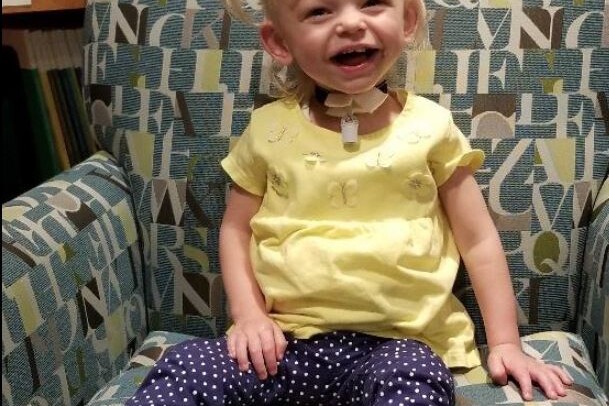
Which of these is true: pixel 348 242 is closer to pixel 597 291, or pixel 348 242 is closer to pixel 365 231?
pixel 365 231

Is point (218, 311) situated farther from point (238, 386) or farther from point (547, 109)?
point (547, 109)

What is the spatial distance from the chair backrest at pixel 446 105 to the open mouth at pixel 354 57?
0.15 meters

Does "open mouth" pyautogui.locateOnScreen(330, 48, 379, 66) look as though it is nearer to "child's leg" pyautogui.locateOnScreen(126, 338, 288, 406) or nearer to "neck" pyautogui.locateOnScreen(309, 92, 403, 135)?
"neck" pyautogui.locateOnScreen(309, 92, 403, 135)

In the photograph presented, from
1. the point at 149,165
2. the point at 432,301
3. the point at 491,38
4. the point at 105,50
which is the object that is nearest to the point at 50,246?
the point at 149,165

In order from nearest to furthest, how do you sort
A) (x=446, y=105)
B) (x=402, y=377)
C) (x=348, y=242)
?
(x=402, y=377) < (x=348, y=242) < (x=446, y=105)

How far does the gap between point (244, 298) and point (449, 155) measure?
1.04 feet

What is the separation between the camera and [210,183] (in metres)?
1.14

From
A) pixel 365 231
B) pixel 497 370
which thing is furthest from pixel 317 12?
pixel 497 370

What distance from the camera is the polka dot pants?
0.87m

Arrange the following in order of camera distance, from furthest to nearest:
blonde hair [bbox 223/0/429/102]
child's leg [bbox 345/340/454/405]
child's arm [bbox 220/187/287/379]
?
1. blonde hair [bbox 223/0/429/102]
2. child's arm [bbox 220/187/287/379]
3. child's leg [bbox 345/340/454/405]

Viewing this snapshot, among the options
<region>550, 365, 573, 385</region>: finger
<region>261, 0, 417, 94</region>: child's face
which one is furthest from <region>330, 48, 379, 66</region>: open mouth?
<region>550, 365, 573, 385</region>: finger

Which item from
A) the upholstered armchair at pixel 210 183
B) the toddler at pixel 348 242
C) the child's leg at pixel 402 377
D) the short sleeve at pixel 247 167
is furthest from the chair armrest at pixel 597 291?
the short sleeve at pixel 247 167

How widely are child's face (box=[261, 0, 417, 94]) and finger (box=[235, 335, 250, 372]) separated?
325mm

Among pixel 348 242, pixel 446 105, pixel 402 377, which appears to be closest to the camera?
pixel 402 377
